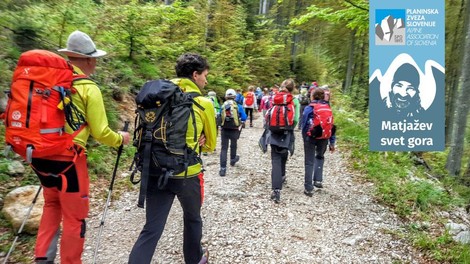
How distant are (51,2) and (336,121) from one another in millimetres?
12643

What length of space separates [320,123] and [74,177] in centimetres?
468

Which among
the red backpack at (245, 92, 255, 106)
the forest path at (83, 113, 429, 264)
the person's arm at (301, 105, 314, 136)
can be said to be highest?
the red backpack at (245, 92, 255, 106)

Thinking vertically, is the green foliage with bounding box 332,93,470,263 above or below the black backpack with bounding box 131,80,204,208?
below

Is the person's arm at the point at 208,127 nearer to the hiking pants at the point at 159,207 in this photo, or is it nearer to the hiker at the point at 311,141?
the hiking pants at the point at 159,207

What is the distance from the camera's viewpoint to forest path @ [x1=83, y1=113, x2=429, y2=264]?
14.7 feet

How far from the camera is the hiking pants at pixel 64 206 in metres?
2.97

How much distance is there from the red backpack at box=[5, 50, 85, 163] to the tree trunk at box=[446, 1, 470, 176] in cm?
648

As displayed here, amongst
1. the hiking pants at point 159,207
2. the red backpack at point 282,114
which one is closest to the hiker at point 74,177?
the hiking pants at point 159,207

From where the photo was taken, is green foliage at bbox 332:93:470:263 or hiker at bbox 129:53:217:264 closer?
hiker at bbox 129:53:217:264

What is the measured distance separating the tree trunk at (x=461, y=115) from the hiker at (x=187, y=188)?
5.21 meters

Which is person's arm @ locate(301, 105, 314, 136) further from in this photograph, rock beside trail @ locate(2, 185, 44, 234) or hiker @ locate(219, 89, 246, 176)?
rock beside trail @ locate(2, 185, 44, 234)

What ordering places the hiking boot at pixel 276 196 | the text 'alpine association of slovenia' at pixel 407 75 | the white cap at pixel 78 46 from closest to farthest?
the white cap at pixel 78 46, the text 'alpine association of slovenia' at pixel 407 75, the hiking boot at pixel 276 196

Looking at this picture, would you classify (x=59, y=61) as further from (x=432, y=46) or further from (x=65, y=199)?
(x=432, y=46)

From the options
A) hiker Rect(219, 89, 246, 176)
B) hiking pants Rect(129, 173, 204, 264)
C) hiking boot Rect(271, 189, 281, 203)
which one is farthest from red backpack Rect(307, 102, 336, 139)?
hiking pants Rect(129, 173, 204, 264)
